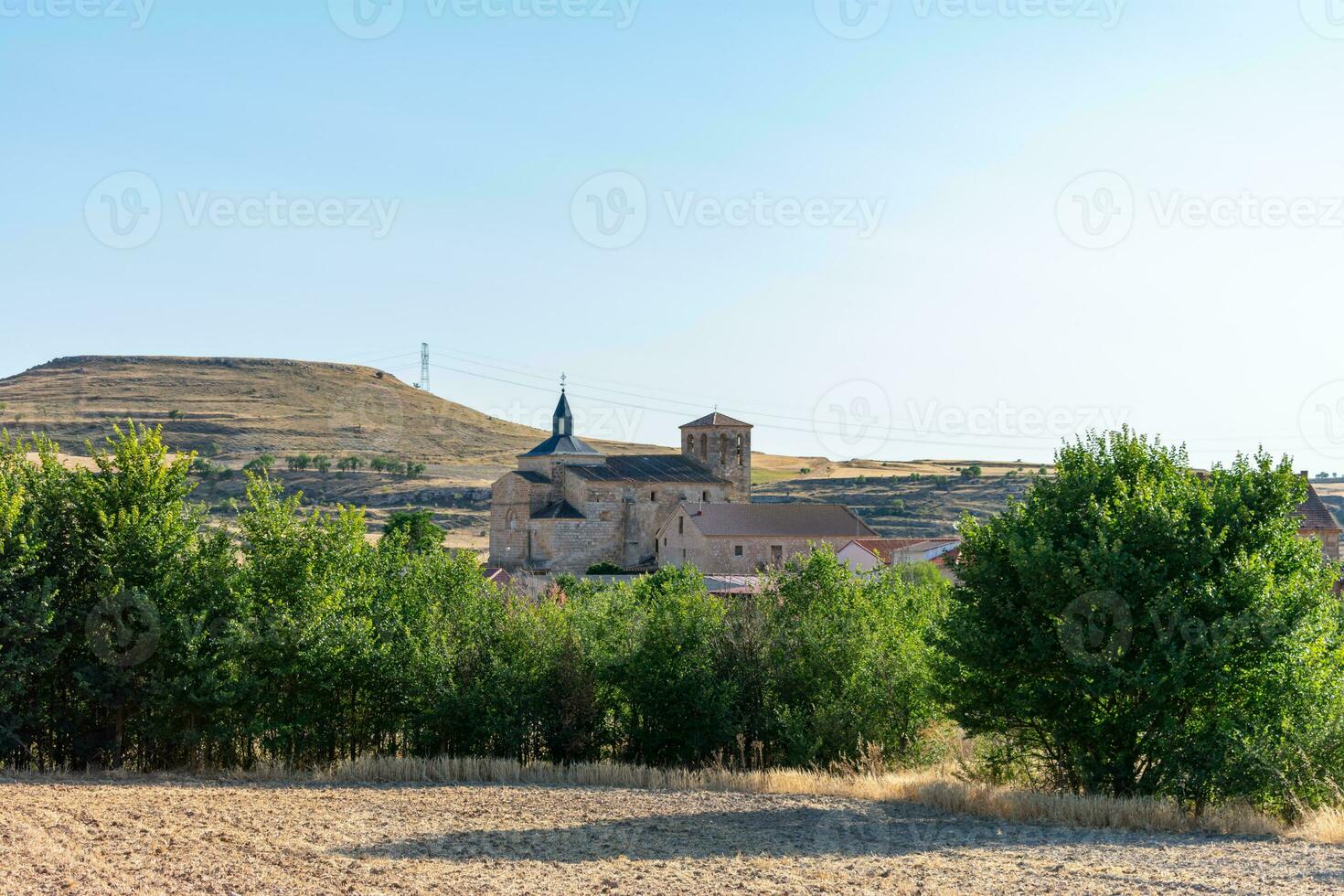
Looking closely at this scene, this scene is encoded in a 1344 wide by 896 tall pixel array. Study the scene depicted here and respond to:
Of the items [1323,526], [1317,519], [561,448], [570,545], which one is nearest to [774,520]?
[570,545]

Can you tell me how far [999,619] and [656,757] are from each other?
23.4 ft

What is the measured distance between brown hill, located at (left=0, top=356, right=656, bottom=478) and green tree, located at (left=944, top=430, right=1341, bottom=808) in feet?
384

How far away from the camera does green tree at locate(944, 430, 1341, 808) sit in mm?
16391

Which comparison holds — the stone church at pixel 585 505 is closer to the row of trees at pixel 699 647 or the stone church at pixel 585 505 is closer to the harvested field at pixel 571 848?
the row of trees at pixel 699 647

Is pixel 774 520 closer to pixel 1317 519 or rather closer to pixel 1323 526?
pixel 1317 519

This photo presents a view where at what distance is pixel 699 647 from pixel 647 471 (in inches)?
2175

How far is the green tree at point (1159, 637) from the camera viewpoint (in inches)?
645

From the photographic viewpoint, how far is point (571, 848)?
1409 centimetres

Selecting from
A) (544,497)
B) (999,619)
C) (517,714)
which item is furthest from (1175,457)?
(544,497)

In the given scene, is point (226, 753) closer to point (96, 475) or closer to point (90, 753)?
point (90, 753)

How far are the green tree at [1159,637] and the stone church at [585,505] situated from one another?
53.4m

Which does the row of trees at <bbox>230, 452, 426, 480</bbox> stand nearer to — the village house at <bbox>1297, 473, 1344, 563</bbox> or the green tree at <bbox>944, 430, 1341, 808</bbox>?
the village house at <bbox>1297, 473, 1344, 563</bbox>

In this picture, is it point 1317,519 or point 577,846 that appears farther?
point 1317,519

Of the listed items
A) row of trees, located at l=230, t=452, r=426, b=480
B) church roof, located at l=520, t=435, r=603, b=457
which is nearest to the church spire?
church roof, located at l=520, t=435, r=603, b=457
